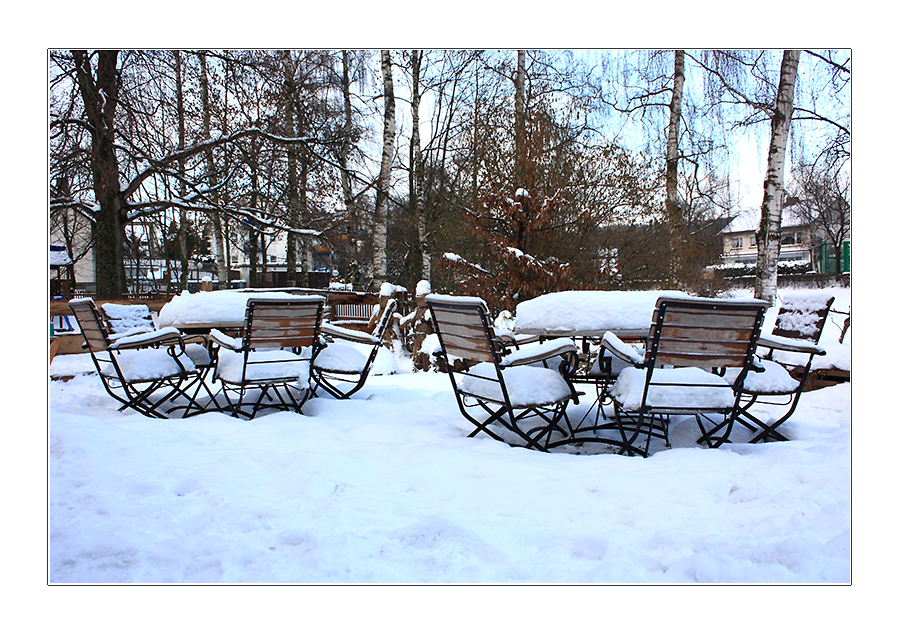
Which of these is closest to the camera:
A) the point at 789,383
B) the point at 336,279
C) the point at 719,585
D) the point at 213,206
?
the point at 719,585

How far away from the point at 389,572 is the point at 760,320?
2251mm

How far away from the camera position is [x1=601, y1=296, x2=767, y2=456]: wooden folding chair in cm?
312

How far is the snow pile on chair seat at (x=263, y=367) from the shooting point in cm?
421

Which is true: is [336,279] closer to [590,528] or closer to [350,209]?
[350,209]

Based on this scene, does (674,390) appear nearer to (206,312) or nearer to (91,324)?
(206,312)

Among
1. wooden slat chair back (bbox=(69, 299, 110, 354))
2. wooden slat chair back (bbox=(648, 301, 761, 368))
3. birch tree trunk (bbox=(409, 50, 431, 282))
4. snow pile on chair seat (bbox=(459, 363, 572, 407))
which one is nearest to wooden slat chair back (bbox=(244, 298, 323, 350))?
wooden slat chair back (bbox=(69, 299, 110, 354))

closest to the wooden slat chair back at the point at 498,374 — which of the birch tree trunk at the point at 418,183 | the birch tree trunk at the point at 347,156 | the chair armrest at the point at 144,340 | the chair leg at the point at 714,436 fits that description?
the chair leg at the point at 714,436

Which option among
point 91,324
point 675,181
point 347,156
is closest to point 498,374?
point 91,324

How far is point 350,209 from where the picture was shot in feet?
46.1

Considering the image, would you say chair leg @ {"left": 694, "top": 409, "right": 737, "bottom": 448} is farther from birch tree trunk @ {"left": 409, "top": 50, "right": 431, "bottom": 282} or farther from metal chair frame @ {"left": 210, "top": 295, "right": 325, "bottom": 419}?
birch tree trunk @ {"left": 409, "top": 50, "right": 431, "bottom": 282}

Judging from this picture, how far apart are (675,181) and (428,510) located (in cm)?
1000

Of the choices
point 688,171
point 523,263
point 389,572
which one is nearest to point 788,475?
point 389,572

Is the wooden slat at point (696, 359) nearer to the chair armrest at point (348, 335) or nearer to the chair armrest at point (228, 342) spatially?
the chair armrest at point (348, 335)
